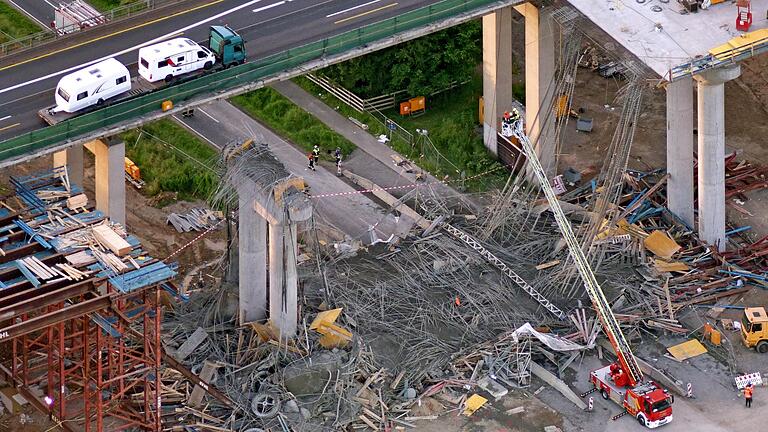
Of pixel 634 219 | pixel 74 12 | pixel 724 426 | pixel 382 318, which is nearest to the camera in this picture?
pixel 724 426

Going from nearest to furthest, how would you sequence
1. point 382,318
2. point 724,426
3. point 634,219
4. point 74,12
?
point 724,426, point 382,318, point 634,219, point 74,12

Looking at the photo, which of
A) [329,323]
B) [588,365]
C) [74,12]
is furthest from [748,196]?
[74,12]

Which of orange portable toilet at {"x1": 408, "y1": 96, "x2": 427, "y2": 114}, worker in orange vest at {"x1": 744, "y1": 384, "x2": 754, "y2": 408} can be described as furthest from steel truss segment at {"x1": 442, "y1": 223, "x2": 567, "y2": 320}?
orange portable toilet at {"x1": 408, "y1": 96, "x2": 427, "y2": 114}

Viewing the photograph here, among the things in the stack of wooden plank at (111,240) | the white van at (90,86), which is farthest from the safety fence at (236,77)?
the stack of wooden plank at (111,240)

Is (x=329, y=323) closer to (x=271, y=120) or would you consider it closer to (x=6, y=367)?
(x=6, y=367)

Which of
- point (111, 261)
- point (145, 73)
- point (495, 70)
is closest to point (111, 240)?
point (111, 261)

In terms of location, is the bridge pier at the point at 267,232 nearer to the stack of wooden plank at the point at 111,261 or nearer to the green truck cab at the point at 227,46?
the green truck cab at the point at 227,46

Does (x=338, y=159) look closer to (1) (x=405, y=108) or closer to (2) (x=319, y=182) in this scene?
(2) (x=319, y=182)

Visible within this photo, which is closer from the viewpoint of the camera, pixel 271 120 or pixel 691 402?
pixel 691 402
